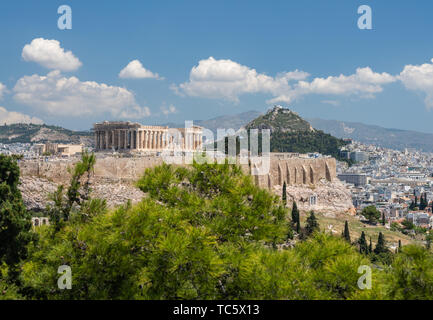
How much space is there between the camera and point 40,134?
424 feet

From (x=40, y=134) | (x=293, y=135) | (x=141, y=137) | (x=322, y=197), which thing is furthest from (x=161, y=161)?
(x=40, y=134)

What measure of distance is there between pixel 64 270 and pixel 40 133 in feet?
436

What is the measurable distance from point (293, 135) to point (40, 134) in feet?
245

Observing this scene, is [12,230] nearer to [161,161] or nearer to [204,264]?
[204,264]

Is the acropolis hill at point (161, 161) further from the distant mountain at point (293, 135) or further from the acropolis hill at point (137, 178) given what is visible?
the distant mountain at point (293, 135)

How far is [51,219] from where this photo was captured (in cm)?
956

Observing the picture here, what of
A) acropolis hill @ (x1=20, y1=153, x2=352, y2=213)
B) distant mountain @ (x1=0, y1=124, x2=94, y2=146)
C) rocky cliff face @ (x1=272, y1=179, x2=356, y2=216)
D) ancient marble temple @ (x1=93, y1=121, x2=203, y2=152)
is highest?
distant mountain @ (x1=0, y1=124, x2=94, y2=146)

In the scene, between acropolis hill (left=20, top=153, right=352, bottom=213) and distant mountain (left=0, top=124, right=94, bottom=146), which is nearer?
acropolis hill (left=20, top=153, right=352, bottom=213)

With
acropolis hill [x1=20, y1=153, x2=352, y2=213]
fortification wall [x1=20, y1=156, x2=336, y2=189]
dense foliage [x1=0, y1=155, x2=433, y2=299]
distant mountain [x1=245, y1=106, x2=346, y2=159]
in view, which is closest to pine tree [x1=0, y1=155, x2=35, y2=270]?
dense foliage [x1=0, y1=155, x2=433, y2=299]

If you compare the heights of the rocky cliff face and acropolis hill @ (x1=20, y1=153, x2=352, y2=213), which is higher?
acropolis hill @ (x1=20, y1=153, x2=352, y2=213)

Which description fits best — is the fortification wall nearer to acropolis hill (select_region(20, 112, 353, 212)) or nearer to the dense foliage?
acropolis hill (select_region(20, 112, 353, 212))

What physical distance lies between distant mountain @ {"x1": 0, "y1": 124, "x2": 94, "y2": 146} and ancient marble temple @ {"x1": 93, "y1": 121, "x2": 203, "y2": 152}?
230 feet

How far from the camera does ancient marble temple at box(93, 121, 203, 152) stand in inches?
1983

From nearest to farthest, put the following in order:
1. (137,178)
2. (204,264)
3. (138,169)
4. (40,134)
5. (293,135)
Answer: (204,264) → (137,178) → (138,169) → (293,135) → (40,134)
